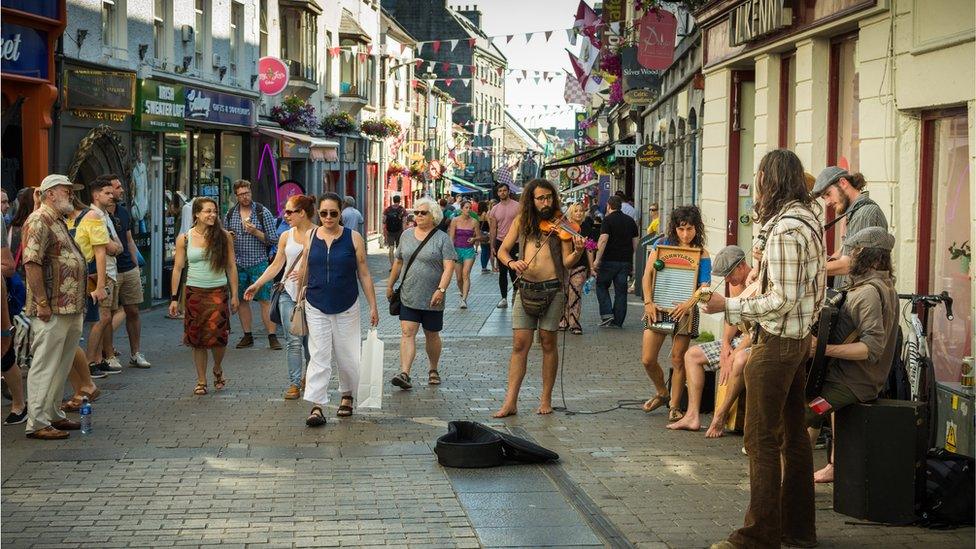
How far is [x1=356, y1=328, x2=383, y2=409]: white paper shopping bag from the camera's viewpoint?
34.0 feet

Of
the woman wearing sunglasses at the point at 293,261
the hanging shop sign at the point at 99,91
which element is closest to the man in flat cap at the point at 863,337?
the woman wearing sunglasses at the point at 293,261

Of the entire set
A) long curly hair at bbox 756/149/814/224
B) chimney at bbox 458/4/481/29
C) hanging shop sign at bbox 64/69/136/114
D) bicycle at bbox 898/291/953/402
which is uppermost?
chimney at bbox 458/4/481/29

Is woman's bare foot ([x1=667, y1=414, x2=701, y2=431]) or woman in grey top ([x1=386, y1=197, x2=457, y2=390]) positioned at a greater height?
woman in grey top ([x1=386, y1=197, x2=457, y2=390])

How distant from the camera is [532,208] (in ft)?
34.0

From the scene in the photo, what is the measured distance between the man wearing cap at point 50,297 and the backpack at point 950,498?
5.85 m

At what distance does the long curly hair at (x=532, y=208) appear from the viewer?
10.4 metres

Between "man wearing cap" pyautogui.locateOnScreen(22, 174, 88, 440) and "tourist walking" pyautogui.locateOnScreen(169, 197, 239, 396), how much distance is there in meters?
2.19

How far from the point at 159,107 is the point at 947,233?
15197 millimetres

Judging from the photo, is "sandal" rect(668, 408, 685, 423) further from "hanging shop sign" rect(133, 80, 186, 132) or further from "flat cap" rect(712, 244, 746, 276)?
"hanging shop sign" rect(133, 80, 186, 132)

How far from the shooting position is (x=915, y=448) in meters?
6.74

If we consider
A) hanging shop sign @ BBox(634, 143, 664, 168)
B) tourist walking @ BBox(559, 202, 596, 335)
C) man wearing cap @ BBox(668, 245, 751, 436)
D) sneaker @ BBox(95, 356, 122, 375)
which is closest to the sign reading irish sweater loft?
hanging shop sign @ BBox(634, 143, 664, 168)

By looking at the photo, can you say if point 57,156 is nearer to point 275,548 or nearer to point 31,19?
point 31,19

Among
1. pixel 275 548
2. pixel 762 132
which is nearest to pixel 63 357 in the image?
pixel 275 548

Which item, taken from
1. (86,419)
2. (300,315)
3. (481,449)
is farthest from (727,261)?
(86,419)
